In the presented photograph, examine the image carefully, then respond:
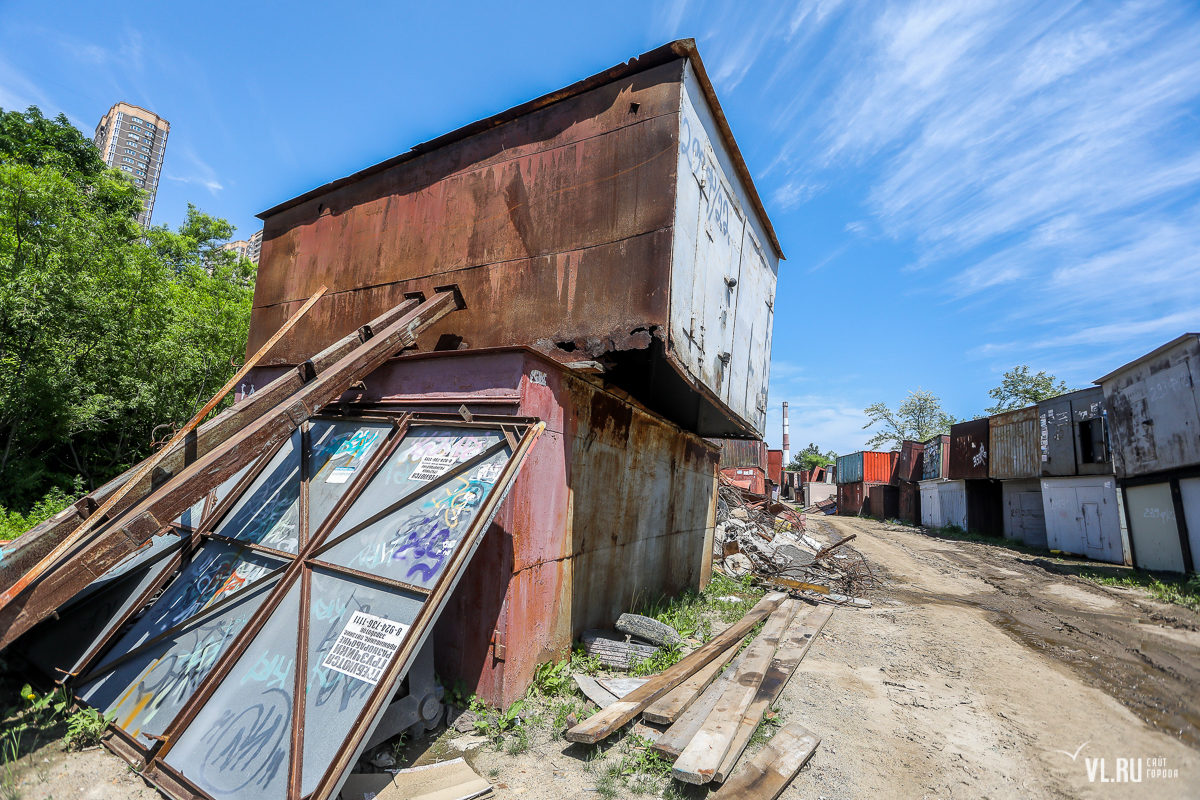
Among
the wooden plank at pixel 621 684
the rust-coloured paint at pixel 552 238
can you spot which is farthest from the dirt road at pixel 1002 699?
the rust-coloured paint at pixel 552 238

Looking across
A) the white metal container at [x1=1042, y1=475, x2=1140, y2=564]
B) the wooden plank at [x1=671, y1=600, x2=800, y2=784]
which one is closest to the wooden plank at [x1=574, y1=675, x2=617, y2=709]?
the wooden plank at [x1=671, y1=600, x2=800, y2=784]

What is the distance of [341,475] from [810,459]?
77878mm

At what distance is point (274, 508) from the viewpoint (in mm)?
4262

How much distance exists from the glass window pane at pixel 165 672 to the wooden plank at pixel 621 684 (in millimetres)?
2839

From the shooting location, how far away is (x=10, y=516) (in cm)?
941

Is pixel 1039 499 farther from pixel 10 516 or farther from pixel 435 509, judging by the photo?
pixel 10 516

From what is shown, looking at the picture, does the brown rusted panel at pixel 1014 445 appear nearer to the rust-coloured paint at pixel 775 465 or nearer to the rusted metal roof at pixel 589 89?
the rusted metal roof at pixel 589 89

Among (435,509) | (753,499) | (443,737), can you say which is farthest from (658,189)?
(753,499)

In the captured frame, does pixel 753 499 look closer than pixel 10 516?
No

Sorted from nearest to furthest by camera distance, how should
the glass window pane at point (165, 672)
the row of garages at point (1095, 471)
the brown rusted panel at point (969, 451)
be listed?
the glass window pane at point (165, 672) < the row of garages at point (1095, 471) < the brown rusted panel at point (969, 451)

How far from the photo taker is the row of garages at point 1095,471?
1103cm

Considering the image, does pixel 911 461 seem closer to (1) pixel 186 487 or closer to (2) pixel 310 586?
(2) pixel 310 586

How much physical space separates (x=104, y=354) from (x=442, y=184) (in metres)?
10.4
